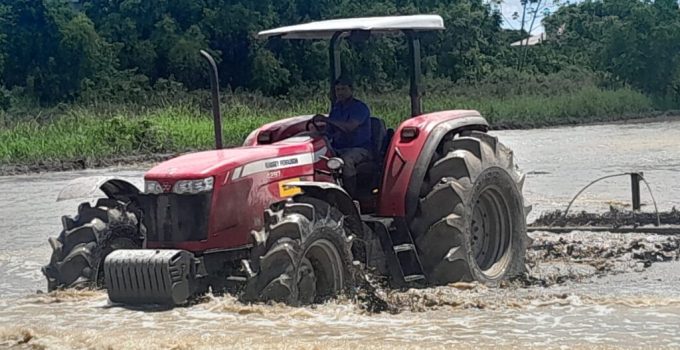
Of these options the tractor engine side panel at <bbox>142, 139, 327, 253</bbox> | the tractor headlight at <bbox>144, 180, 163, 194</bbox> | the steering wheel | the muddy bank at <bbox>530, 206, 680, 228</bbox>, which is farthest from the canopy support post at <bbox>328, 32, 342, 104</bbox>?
the muddy bank at <bbox>530, 206, 680, 228</bbox>

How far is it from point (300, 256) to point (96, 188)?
215cm

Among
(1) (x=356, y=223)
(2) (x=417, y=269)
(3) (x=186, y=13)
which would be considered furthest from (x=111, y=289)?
(3) (x=186, y=13)

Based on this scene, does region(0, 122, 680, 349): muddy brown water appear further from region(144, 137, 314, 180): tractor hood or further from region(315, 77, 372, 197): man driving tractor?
region(315, 77, 372, 197): man driving tractor

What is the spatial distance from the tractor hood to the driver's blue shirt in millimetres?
354

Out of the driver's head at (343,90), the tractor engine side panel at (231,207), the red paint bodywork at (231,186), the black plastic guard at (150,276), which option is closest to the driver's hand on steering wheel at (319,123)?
the driver's head at (343,90)

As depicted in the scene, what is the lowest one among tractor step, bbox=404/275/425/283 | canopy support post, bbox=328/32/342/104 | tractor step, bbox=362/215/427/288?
tractor step, bbox=404/275/425/283

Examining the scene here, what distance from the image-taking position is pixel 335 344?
6930 mm

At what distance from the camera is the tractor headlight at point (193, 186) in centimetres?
846

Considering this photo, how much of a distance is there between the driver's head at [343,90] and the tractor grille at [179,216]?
69.5 inches

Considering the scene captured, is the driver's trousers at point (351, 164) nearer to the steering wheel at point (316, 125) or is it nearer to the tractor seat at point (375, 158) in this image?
the tractor seat at point (375, 158)

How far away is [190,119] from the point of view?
123 ft

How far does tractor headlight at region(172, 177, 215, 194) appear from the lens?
8461 mm

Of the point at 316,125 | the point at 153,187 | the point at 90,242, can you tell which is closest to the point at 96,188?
the point at 90,242

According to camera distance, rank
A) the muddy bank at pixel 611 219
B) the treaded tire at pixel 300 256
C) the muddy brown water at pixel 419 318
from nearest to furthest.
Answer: the muddy brown water at pixel 419 318 → the treaded tire at pixel 300 256 → the muddy bank at pixel 611 219
